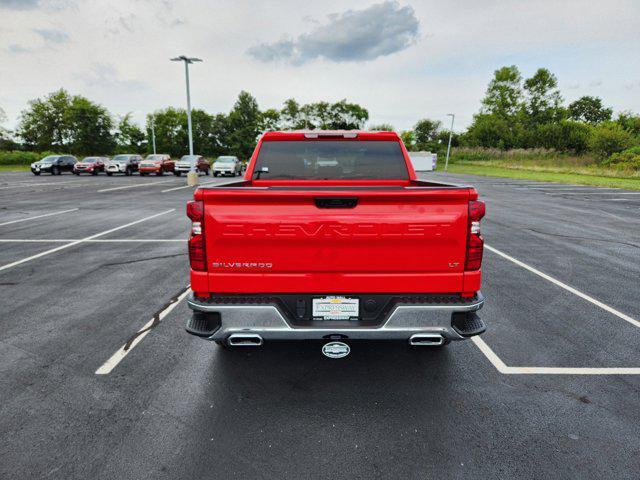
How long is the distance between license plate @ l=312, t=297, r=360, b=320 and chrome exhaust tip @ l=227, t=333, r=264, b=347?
0.44 metres

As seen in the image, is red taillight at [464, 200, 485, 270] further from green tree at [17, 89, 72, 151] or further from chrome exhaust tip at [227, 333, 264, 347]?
green tree at [17, 89, 72, 151]

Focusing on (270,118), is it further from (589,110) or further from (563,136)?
(589,110)

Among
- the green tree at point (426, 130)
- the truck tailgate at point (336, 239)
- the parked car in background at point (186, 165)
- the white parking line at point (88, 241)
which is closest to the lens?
the truck tailgate at point (336, 239)

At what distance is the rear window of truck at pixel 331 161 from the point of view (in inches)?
171

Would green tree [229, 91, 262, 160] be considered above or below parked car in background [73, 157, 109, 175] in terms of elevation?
above

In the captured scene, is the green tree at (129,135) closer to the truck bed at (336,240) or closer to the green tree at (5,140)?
the green tree at (5,140)

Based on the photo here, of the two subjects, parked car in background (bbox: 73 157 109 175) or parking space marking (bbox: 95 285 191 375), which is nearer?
parking space marking (bbox: 95 285 191 375)

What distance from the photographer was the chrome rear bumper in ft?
8.87

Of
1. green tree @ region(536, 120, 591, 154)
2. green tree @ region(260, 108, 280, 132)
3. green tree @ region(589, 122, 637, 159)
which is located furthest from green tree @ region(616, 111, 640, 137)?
green tree @ region(260, 108, 280, 132)

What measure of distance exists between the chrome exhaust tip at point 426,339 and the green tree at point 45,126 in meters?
87.1

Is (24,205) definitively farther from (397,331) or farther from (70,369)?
(397,331)

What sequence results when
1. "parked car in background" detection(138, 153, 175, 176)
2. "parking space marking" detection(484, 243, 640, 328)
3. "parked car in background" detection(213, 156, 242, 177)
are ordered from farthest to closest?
1. "parked car in background" detection(138, 153, 175, 176)
2. "parked car in background" detection(213, 156, 242, 177)
3. "parking space marking" detection(484, 243, 640, 328)

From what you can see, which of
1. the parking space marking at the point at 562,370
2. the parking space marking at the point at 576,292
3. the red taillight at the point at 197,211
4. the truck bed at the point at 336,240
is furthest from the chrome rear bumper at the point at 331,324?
the parking space marking at the point at 576,292

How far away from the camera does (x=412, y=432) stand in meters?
2.67
